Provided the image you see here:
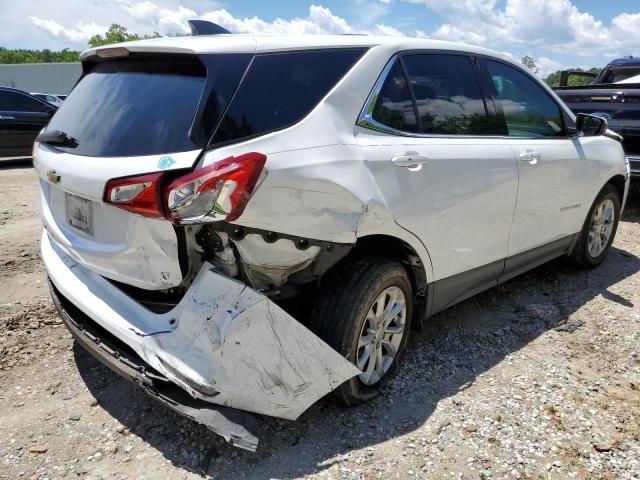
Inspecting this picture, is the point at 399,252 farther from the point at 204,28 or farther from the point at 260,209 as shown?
the point at 204,28

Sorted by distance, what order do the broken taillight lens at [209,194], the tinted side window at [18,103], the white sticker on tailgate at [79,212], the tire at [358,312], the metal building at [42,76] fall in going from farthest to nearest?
the metal building at [42,76]
the tinted side window at [18,103]
the tire at [358,312]
the white sticker on tailgate at [79,212]
the broken taillight lens at [209,194]

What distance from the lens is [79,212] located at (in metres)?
2.54

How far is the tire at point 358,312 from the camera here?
8.58 feet

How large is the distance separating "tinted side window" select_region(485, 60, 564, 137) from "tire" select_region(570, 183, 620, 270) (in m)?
0.98

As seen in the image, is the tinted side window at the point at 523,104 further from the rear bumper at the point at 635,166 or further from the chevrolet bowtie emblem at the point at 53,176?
the rear bumper at the point at 635,166

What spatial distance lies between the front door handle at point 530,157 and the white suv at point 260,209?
1.24 feet

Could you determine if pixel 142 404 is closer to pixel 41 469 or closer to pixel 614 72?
pixel 41 469

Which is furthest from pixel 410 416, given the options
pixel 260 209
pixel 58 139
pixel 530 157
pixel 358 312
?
pixel 58 139

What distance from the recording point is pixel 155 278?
229 centimetres

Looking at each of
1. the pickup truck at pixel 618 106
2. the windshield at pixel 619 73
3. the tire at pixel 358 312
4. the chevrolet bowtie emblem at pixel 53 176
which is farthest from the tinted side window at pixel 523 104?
the windshield at pixel 619 73

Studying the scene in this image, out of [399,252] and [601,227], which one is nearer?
[399,252]

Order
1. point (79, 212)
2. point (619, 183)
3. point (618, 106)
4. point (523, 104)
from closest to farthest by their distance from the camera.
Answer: point (79, 212)
point (523, 104)
point (619, 183)
point (618, 106)

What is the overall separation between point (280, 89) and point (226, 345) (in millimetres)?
1109

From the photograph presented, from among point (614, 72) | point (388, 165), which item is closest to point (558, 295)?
point (388, 165)
